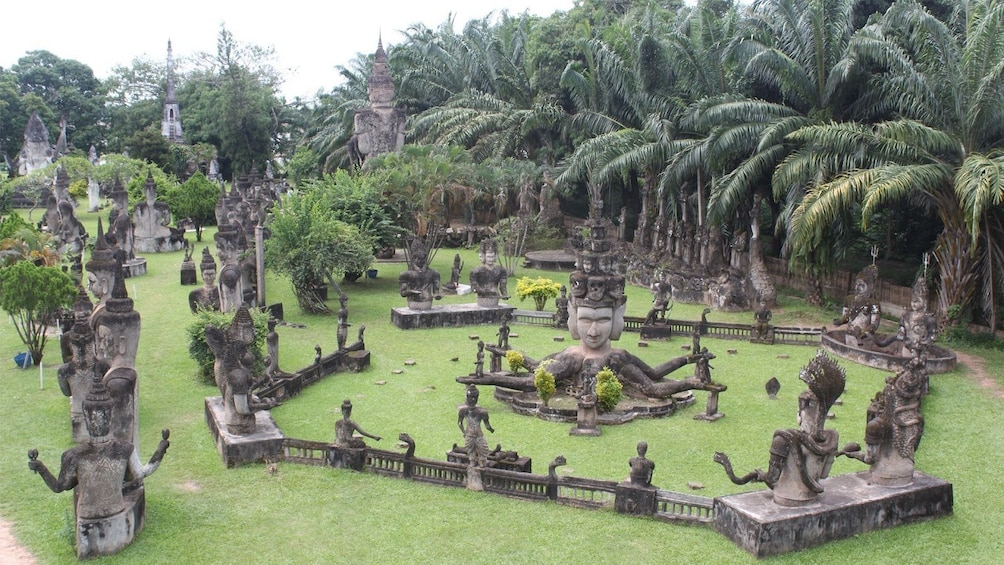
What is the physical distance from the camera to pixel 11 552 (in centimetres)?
1123

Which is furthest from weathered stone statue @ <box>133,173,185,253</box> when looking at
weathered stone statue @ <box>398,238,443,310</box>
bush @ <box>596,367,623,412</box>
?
bush @ <box>596,367,623,412</box>

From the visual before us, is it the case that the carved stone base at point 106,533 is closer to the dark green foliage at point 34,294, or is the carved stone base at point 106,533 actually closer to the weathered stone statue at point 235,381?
the weathered stone statue at point 235,381

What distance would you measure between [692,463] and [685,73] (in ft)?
67.2

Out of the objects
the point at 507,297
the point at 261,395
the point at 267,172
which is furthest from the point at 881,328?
the point at 267,172

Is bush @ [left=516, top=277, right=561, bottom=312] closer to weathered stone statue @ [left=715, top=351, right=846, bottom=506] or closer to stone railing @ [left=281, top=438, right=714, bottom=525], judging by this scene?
stone railing @ [left=281, top=438, right=714, bottom=525]

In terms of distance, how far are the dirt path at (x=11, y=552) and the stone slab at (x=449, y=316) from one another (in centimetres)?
1379

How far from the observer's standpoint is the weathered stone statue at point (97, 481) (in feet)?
36.0

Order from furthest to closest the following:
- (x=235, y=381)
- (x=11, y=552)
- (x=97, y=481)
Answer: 1. (x=235, y=381)
2. (x=11, y=552)
3. (x=97, y=481)

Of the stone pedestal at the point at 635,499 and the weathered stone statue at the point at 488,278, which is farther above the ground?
the weathered stone statue at the point at 488,278

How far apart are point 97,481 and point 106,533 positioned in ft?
2.08

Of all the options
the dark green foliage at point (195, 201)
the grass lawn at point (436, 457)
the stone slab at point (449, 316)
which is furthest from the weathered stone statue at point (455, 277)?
the dark green foliage at point (195, 201)

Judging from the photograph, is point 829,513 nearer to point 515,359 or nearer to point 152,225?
point 515,359

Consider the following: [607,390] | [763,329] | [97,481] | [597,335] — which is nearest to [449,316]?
[763,329]

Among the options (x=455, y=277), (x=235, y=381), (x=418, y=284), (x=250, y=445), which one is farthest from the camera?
(x=455, y=277)
